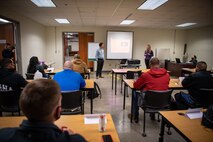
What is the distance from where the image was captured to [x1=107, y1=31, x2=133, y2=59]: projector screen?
9008mm

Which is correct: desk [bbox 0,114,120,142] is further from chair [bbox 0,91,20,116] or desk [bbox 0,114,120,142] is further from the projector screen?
the projector screen

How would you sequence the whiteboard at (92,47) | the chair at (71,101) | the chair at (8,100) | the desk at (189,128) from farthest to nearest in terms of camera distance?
the whiteboard at (92,47) < the chair at (8,100) < the chair at (71,101) < the desk at (189,128)

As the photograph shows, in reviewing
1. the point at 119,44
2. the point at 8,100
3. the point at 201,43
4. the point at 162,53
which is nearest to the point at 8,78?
the point at 8,100

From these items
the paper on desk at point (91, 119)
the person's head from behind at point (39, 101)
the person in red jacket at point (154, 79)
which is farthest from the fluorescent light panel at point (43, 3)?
the person's head from behind at point (39, 101)

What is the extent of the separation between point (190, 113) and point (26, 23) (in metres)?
6.45

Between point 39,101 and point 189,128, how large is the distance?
1.23 metres

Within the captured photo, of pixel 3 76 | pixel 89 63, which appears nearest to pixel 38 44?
pixel 89 63

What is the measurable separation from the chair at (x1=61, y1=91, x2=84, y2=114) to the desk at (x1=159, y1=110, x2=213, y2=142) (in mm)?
1225

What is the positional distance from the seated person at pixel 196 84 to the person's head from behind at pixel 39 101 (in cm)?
250

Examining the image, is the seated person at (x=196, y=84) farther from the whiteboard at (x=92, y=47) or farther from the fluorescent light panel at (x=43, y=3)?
the whiteboard at (x=92, y=47)

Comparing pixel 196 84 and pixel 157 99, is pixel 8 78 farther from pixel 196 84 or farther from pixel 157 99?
pixel 196 84

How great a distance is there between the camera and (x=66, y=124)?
146 cm

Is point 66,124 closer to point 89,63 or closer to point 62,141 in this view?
point 62,141

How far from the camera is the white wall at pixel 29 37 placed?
579 cm
